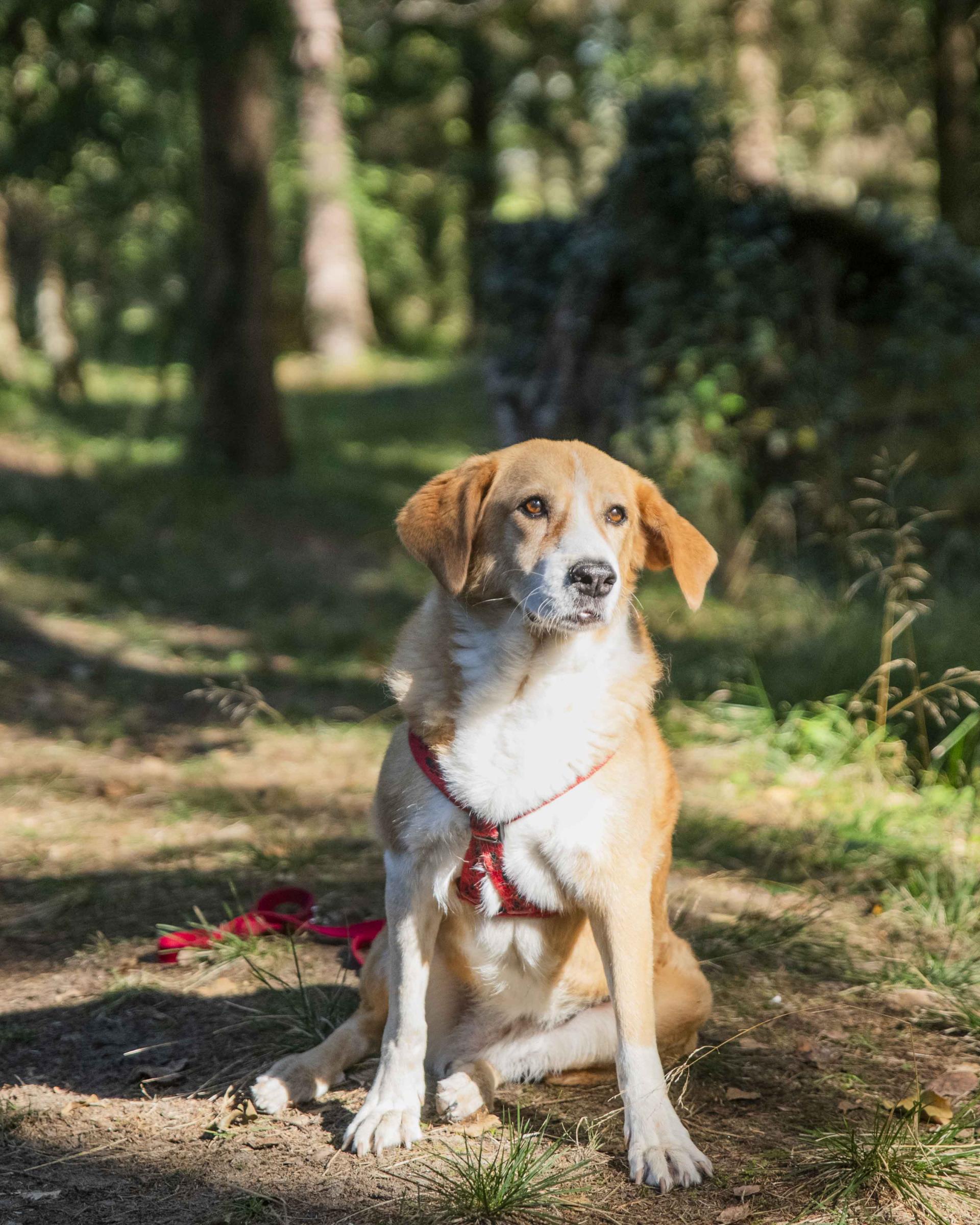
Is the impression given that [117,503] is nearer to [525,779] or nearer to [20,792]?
[20,792]

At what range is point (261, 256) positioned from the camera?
411 inches

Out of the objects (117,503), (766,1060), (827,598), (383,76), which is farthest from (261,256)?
(383,76)

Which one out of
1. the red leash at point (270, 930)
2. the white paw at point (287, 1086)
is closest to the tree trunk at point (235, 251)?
the red leash at point (270, 930)

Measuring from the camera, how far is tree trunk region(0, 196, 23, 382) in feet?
48.4

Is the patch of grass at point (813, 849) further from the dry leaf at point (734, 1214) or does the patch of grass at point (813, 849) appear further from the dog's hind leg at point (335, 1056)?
the dry leaf at point (734, 1214)

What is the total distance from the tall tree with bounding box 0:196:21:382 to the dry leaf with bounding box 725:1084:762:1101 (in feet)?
46.0

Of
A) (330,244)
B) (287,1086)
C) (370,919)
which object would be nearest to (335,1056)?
(287,1086)

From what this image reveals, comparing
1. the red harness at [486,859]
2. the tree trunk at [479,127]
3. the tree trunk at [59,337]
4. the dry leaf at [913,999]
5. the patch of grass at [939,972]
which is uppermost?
the tree trunk at [479,127]

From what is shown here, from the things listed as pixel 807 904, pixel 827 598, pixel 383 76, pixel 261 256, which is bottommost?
pixel 807 904

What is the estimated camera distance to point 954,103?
1284cm

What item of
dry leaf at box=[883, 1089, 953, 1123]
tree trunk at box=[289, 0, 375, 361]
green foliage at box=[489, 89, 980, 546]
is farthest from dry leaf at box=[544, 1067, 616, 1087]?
tree trunk at box=[289, 0, 375, 361]

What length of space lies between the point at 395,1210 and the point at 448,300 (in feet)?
100

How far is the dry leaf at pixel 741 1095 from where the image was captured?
2.85 meters

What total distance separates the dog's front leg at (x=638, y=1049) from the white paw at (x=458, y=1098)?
371mm
